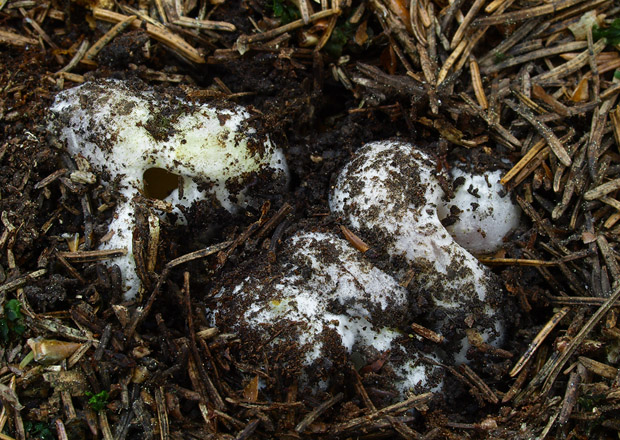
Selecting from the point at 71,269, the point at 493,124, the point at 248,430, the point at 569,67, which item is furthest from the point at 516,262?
the point at 71,269

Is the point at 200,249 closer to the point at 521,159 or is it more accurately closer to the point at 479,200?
the point at 479,200

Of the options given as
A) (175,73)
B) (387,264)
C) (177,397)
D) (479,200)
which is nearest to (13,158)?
(175,73)

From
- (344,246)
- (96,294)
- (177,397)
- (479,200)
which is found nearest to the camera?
(177,397)

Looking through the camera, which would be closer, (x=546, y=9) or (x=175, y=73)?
(x=546, y=9)

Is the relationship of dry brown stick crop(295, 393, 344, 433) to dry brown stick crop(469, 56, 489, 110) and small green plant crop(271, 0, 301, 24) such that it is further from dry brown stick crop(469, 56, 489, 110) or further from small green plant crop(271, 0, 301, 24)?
small green plant crop(271, 0, 301, 24)

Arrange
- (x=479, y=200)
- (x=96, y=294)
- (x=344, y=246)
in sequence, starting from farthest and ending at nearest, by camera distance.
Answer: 1. (x=479, y=200)
2. (x=344, y=246)
3. (x=96, y=294)

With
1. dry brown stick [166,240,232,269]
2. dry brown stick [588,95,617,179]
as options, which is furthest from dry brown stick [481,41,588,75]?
dry brown stick [166,240,232,269]

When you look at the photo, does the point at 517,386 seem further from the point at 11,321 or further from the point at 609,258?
the point at 11,321

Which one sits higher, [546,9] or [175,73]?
[546,9]
